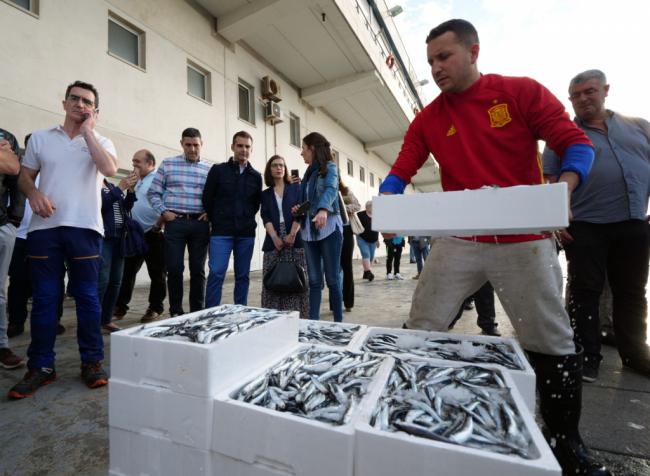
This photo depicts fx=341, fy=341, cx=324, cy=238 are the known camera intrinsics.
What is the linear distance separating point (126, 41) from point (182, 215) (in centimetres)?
628

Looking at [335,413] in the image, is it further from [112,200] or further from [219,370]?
[112,200]

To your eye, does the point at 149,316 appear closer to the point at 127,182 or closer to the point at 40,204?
the point at 127,182

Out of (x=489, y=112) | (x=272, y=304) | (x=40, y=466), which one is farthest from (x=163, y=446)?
(x=272, y=304)

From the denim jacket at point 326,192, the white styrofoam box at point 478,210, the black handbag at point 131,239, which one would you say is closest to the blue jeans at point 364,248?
the denim jacket at point 326,192

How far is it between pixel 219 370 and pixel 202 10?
11370mm

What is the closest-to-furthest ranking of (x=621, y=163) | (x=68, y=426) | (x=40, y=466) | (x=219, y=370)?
1. (x=219, y=370)
2. (x=40, y=466)
3. (x=68, y=426)
4. (x=621, y=163)

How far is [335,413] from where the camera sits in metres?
1.09

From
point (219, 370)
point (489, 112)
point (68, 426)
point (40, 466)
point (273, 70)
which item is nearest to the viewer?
point (219, 370)

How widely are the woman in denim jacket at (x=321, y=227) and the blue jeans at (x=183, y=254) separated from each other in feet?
4.36

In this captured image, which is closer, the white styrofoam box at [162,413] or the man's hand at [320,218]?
A: the white styrofoam box at [162,413]

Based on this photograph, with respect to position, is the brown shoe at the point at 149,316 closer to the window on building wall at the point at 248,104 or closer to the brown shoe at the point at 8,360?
the brown shoe at the point at 8,360

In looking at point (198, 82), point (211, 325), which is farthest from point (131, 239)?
point (198, 82)

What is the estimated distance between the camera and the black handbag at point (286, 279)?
3631 mm

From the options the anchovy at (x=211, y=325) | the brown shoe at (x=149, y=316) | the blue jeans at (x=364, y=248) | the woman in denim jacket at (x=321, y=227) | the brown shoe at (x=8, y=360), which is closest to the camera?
the anchovy at (x=211, y=325)
